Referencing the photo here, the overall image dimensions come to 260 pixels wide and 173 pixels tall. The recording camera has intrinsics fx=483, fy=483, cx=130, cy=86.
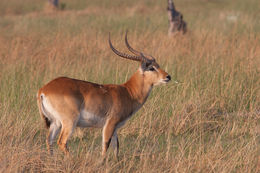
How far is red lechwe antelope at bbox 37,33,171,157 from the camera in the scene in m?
4.64

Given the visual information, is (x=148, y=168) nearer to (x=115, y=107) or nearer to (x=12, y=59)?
(x=115, y=107)

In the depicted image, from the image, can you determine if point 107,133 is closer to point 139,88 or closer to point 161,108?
point 139,88

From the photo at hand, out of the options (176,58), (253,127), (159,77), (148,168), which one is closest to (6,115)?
(159,77)

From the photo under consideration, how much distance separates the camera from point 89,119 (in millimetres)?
4797

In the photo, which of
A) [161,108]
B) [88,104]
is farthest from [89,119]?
[161,108]

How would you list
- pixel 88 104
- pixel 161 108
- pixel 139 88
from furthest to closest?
pixel 161 108 → pixel 139 88 → pixel 88 104

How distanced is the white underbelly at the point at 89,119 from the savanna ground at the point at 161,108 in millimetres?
225

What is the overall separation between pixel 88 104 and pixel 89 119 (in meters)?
0.15

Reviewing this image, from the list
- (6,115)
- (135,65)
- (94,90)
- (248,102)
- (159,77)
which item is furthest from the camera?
(135,65)

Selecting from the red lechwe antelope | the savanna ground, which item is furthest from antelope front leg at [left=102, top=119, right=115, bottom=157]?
the savanna ground

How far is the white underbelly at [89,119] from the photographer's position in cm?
477

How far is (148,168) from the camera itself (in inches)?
167

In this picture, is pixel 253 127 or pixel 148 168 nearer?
pixel 148 168

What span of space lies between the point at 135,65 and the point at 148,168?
3.81 m
